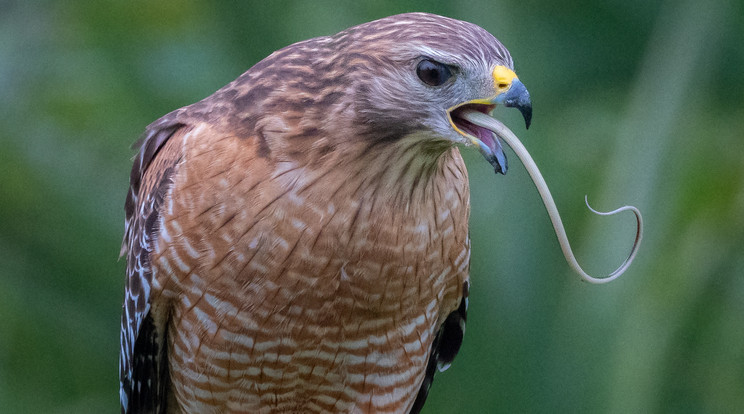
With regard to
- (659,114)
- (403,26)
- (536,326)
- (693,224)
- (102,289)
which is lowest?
(102,289)

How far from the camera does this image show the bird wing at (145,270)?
224cm

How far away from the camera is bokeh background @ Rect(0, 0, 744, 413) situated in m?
2.45

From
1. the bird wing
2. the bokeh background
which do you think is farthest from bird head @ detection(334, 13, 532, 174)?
the bokeh background

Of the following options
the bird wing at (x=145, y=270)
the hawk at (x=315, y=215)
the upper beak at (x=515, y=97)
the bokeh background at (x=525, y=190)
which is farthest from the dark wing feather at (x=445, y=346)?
the upper beak at (x=515, y=97)

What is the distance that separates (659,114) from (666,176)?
0.20m

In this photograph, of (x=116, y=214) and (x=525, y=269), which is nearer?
(x=525, y=269)

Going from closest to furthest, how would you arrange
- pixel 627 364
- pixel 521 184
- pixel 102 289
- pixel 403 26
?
pixel 403 26 < pixel 627 364 < pixel 521 184 < pixel 102 289

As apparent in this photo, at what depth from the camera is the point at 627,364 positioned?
2389 millimetres

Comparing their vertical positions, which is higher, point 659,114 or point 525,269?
point 659,114

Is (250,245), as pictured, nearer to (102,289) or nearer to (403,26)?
(403,26)

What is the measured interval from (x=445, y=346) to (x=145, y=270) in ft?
2.92

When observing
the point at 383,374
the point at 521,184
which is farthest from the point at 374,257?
the point at 521,184

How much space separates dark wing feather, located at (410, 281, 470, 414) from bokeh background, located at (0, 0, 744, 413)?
33 mm

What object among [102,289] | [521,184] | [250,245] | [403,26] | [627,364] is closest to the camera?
[403,26]
